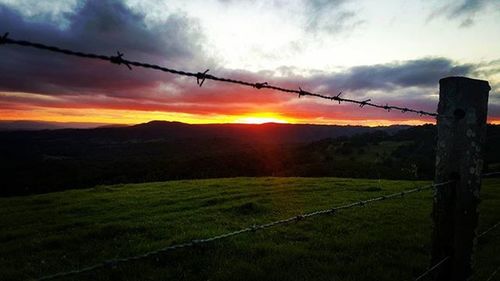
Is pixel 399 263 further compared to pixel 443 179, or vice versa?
pixel 399 263

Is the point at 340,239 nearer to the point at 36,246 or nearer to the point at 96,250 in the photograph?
the point at 96,250

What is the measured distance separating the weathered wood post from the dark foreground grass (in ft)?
15.1

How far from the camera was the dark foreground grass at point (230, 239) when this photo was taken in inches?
393

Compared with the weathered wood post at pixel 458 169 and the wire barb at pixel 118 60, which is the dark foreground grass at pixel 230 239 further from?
the wire barb at pixel 118 60

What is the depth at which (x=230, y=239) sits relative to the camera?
12.9m

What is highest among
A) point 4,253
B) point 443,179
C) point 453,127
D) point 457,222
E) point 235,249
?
point 453,127

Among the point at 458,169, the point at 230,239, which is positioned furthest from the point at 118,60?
the point at 230,239

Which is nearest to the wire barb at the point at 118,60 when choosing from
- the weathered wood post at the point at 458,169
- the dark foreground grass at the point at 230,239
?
the weathered wood post at the point at 458,169

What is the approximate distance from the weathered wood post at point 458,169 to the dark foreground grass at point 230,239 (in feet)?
15.1

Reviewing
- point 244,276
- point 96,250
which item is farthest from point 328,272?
point 96,250

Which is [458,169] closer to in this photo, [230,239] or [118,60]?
[118,60]

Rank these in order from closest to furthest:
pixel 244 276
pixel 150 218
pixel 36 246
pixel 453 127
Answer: pixel 453 127, pixel 244 276, pixel 36 246, pixel 150 218

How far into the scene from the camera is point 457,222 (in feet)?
16.1

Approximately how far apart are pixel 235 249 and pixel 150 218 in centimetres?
723
